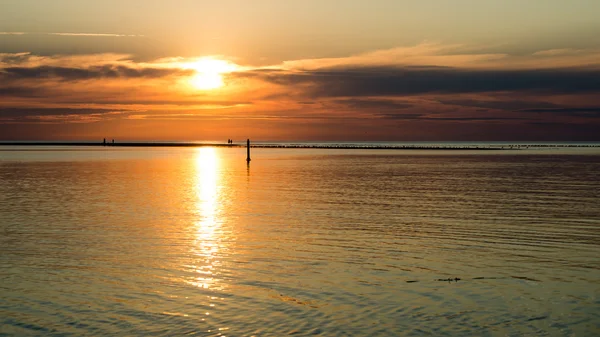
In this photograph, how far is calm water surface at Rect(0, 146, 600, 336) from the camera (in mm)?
13133

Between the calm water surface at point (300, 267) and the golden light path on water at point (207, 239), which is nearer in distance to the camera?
the calm water surface at point (300, 267)

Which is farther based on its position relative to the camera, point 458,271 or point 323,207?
point 323,207

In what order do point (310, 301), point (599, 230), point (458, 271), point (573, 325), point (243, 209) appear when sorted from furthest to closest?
point (243, 209) < point (599, 230) < point (458, 271) < point (310, 301) < point (573, 325)

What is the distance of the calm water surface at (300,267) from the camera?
13.1 m

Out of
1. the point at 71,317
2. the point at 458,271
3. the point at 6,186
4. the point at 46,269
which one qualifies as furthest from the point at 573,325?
the point at 6,186

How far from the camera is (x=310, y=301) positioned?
48.1 feet

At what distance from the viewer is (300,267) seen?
60.3 feet

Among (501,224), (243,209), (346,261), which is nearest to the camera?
(346,261)

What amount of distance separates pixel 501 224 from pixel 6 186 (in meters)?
36.5

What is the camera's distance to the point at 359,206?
34.3 metres

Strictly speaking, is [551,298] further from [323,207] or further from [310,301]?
[323,207]

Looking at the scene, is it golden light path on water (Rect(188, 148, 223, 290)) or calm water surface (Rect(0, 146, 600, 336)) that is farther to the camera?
golden light path on water (Rect(188, 148, 223, 290))

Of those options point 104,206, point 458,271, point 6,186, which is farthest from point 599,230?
point 6,186

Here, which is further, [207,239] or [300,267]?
[207,239]
